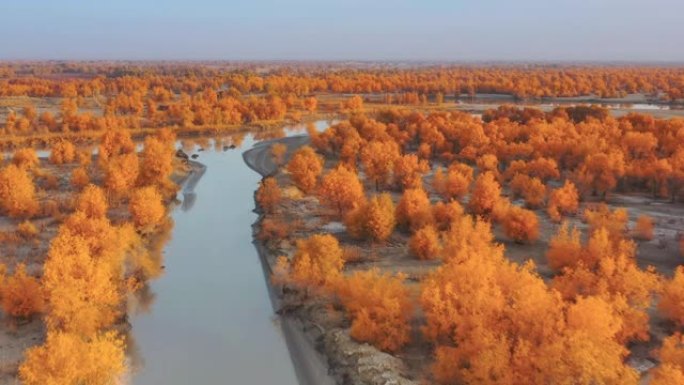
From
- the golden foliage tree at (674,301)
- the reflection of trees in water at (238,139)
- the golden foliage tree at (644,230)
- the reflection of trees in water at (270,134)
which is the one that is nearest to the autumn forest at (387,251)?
the golden foliage tree at (674,301)

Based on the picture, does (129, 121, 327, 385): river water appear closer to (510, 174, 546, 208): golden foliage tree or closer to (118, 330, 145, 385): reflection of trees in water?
(118, 330, 145, 385): reflection of trees in water

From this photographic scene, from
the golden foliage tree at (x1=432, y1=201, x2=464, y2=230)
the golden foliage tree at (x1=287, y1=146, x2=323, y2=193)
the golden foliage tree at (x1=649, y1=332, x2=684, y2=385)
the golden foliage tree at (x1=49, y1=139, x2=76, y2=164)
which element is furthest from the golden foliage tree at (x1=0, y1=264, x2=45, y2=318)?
the golden foliage tree at (x1=49, y1=139, x2=76, y2=164)

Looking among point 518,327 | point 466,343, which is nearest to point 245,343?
point 466,343

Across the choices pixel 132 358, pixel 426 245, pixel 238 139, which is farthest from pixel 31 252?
pixel 238 139

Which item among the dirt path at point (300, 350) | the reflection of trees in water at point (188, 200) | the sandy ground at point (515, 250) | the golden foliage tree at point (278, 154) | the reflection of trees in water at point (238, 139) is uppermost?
the golden foliage tree at point (278, 154)

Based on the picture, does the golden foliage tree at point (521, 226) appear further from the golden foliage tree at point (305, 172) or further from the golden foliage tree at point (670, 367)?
the golden foliage tree at point (305, 172)

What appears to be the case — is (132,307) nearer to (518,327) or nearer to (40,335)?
(40,335)

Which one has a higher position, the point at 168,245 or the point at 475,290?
the point at 475,290
